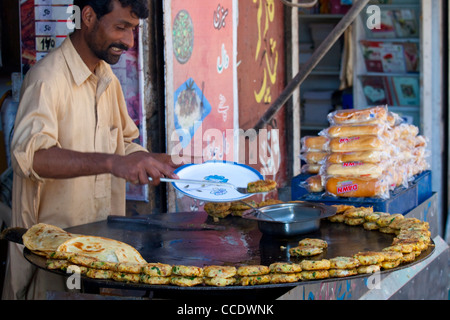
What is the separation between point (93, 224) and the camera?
2.67 meters

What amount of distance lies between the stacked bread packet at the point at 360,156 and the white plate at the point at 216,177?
2.44 ft

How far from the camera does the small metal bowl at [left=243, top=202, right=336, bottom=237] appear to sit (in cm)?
233

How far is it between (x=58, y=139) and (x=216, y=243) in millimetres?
930

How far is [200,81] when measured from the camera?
13.5 ft

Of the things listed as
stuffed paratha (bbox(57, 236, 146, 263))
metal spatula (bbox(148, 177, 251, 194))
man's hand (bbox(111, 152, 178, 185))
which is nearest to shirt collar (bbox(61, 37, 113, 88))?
man's hand (bbox(111, 152, 178, 185))

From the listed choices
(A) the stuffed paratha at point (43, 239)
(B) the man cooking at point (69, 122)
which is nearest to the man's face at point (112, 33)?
(B) the man cooking at point (69, 122)

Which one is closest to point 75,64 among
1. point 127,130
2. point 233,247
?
point 127,130

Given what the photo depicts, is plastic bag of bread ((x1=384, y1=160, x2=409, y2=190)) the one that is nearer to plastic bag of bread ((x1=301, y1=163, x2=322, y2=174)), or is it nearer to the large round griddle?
plastic bag of bread ((x1=301, y1=163, x2=322, y2=174))

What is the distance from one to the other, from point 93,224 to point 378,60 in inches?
198

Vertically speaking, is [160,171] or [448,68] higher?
[448,68]

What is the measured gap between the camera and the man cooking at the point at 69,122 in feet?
8.26

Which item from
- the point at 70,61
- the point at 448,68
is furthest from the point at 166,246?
the point at 448,68

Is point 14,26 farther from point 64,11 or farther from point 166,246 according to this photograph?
point 166,246
